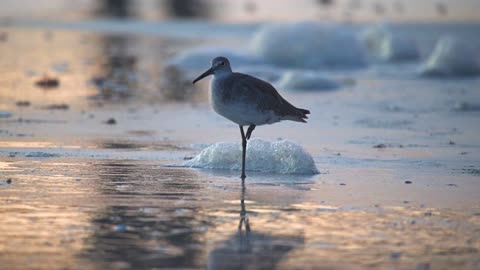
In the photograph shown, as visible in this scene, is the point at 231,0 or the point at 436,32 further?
the point at 231,0

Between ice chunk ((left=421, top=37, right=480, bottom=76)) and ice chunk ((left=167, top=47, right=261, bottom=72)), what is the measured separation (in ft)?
11.8

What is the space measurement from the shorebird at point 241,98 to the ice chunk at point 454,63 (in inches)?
442

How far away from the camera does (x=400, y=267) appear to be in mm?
6457

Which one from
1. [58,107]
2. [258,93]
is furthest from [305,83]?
[258,93]

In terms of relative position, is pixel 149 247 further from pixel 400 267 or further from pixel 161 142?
pixel 161 142

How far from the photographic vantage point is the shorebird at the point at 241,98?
31.6ft

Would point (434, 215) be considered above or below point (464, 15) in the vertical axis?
below

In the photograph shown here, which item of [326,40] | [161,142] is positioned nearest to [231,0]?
[326,40]

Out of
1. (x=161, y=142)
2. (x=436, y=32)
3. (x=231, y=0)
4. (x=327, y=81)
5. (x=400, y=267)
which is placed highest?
(x=231, y=0)

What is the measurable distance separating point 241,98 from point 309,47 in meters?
12.9

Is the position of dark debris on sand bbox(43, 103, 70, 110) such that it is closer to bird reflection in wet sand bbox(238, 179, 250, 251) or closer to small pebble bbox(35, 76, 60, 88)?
small pebble bbox(35, 76, 60, 88)

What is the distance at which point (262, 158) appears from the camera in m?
10.0

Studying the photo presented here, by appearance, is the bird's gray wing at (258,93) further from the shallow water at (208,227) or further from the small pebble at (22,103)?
the small pebble at (22,103)

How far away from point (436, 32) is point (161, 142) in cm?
2060
